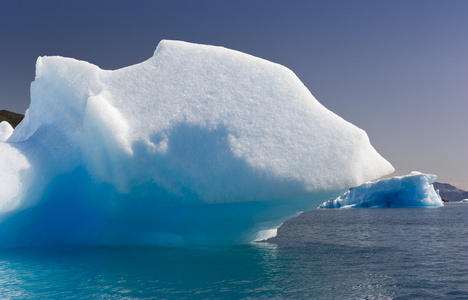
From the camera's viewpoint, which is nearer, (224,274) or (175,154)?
(224,274)

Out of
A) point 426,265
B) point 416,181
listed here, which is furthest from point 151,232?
point 416,181

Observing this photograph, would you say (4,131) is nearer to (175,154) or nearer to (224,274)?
(175,154)

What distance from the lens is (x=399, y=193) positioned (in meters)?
59.2

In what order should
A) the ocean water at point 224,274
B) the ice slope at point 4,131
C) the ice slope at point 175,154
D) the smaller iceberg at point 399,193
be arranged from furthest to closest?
the smaller iceberg at point 399,193 < the ice slope at point 4,131 < the ice slope at point 175,154 < the ocean water at point 224,274

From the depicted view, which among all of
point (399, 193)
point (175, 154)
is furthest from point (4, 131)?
point (399, 193)

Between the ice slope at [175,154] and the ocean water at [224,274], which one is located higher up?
the ice slope at [175,154]

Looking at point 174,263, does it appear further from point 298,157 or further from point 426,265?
point 426,265

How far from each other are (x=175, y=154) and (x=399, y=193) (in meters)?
56.7

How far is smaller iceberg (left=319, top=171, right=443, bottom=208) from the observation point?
5438 cm

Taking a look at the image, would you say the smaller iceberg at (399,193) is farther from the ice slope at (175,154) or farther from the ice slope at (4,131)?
the ice slope at (4,131)

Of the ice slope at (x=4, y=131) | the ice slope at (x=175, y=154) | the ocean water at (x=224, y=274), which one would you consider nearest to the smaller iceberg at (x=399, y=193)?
the ocean water at (x=224, y=274)

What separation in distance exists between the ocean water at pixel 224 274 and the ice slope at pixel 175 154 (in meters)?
1.01

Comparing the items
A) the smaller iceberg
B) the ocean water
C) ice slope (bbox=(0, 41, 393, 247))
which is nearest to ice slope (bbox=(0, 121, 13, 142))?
ice slope (bbox=(0, 41, 393, 247))

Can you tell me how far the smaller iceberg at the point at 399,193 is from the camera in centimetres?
5438
